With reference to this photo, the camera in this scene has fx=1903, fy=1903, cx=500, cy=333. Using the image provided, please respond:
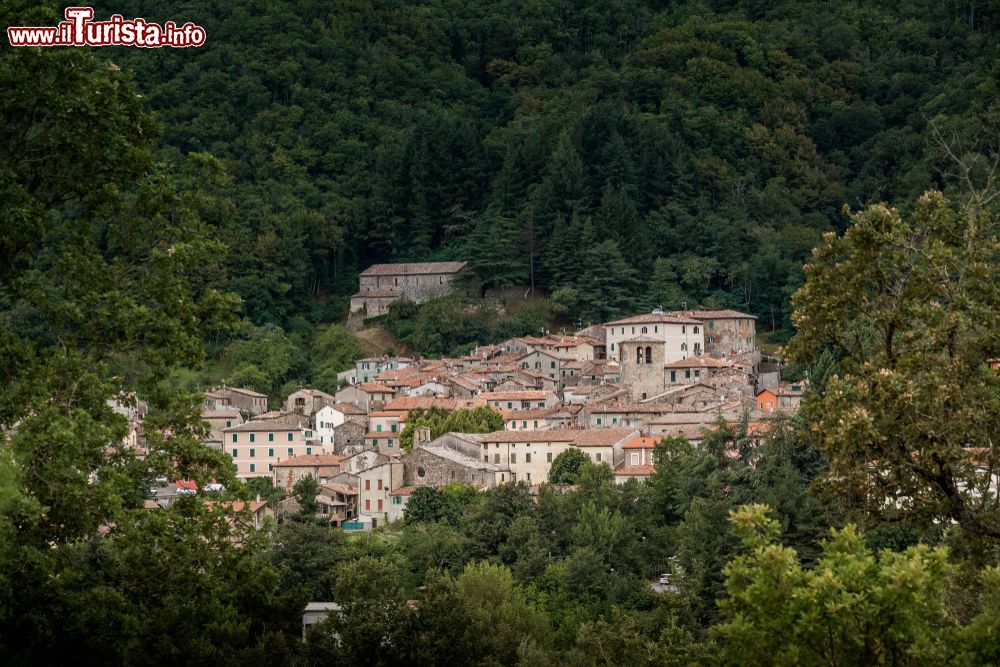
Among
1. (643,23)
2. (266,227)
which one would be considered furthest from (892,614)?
(643,23)

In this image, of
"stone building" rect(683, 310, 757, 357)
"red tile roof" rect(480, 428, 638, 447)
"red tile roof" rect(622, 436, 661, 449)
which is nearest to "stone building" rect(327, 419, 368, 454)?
"red tile roof" rect(480, 428, 638, 447)

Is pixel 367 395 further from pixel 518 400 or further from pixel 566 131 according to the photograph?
pixel 566 131

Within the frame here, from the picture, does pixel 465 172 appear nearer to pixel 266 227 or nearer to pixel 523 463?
pixel 266 227

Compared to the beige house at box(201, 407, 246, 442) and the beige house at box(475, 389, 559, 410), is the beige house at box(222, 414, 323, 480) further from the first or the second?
the beige house at box(475, 389, 559, 410)

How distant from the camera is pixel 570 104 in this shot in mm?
136875

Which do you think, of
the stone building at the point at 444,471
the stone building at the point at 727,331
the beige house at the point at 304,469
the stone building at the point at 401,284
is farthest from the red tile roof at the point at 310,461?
the stone building at the point at 401,284

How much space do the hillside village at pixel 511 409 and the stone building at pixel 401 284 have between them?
32.9ft

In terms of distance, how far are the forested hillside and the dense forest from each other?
319 mm

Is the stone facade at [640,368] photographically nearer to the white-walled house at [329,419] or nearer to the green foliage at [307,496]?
the white-walled house at [329,419]

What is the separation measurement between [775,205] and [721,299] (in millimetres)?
16640

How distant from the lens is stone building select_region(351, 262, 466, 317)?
104438 mm

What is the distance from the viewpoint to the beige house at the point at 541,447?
70688 mm

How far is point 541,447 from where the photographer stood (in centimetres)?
7188

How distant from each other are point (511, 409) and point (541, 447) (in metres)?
7.36
